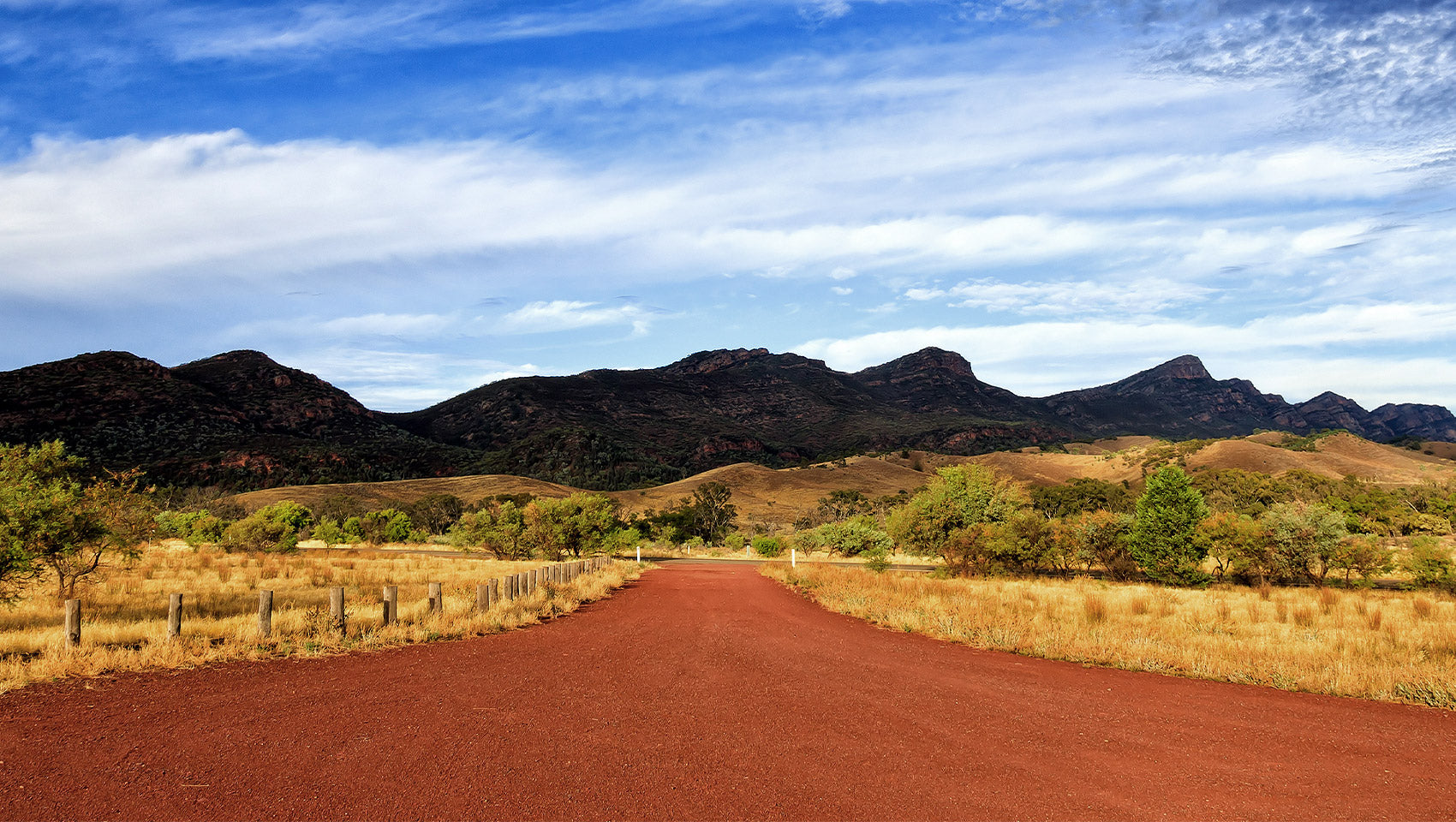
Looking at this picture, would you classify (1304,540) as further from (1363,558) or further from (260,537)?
(260,537)

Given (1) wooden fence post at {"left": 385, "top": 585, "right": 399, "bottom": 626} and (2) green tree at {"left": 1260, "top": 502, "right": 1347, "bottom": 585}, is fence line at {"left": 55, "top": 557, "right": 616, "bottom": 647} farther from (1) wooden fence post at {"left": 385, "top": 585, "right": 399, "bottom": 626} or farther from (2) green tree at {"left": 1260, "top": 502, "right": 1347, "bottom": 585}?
(2) green tree at {"left": 1260, "top": 502, "right": 1347, "bottom": 585}

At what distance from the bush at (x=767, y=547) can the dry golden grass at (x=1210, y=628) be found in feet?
95.0

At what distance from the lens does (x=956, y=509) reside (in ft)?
111

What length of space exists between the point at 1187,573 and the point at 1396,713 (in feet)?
75.7

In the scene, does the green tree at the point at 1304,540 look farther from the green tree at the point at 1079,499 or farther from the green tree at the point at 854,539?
the green tree at the point at 1079,499

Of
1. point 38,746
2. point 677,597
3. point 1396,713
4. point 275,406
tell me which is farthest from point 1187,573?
point 275,406

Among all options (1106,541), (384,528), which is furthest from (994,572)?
(384,528)

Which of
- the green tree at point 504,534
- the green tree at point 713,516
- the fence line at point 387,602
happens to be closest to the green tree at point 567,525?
the green tree at point 504,534

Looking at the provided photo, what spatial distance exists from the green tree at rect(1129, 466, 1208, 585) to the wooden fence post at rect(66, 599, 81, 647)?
33.5 metres

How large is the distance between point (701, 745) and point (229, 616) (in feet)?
41.4

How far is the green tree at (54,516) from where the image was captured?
1420cm

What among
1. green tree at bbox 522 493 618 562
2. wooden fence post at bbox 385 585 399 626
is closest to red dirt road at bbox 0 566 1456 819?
wooden fence post at bbox 385 585 399 626

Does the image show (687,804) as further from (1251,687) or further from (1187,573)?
(1187,573)

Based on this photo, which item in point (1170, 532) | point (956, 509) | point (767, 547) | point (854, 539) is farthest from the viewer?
point (767, 547)
